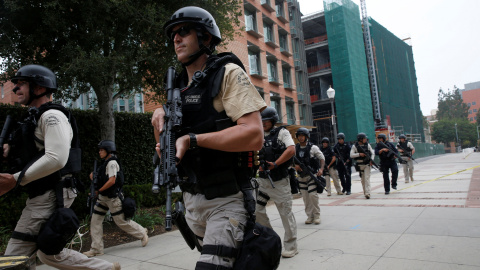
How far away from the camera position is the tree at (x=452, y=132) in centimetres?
7925

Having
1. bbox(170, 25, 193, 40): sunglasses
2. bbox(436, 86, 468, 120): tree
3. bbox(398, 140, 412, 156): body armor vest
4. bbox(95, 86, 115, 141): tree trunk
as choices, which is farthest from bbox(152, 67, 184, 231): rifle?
bbox(436, 86, 468, 120): tree

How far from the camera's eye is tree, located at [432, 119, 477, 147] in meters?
79.2

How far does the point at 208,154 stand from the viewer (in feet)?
6.15

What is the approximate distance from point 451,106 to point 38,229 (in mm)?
122341

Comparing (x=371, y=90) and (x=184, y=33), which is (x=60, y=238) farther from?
(x=371, y=90)

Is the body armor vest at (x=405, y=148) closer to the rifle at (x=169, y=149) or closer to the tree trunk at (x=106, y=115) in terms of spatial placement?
the tree trunk at (x=106, y=115)

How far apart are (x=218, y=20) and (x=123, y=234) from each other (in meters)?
5.35

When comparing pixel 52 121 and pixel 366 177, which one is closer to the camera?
pixel 52 121

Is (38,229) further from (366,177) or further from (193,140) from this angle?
(366,177)

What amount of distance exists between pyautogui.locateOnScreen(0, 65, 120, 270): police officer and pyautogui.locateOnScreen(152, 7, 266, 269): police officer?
3.62 feet

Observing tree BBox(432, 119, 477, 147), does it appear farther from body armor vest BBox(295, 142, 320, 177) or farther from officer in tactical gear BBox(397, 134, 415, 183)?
body armor vest BBox(295, 142, 320, 177)

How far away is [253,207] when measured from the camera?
185cm

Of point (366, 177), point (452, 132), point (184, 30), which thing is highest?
point (184, 30)

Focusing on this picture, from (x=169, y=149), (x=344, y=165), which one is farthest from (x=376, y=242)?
(x=344, y=165)
